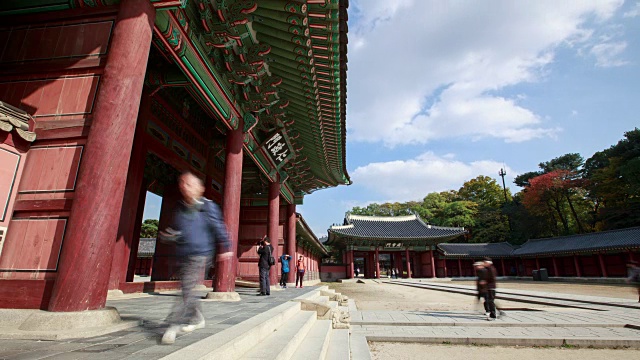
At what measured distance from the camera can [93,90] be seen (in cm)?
347

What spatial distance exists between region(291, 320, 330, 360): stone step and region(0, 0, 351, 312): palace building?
2.02 meters

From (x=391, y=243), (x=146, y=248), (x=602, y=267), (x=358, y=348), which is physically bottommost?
(x=358, y=348)

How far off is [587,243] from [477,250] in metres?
12.0

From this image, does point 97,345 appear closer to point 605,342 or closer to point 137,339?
point 137,339

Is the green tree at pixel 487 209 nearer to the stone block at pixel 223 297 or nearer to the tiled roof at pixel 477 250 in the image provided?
the tiled roof at pixel 477 250

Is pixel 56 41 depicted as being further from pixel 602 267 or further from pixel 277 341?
pixel 602 267

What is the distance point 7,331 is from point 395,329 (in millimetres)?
5683

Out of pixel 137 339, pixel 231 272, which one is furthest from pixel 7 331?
pixel 231 272

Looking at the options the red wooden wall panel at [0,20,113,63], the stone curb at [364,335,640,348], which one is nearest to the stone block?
the stone curb at [364,335,640,348]

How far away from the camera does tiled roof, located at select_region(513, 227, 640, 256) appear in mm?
24766

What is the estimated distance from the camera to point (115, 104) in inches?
124

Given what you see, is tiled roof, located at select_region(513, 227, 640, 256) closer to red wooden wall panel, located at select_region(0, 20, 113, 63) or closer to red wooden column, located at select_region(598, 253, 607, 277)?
red wooden column, located at select_region(598, 253, 607, 277)

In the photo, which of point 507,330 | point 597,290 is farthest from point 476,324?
point 597,290

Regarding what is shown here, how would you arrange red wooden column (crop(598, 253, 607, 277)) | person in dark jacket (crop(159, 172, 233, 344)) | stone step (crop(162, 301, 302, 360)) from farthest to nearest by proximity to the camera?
red wooden column (crop(598, 253, 607, 277)) < person in dark jacket (crop(159, 172, 233, 344)) < stone step (crop(162, 301, 302, 360))
